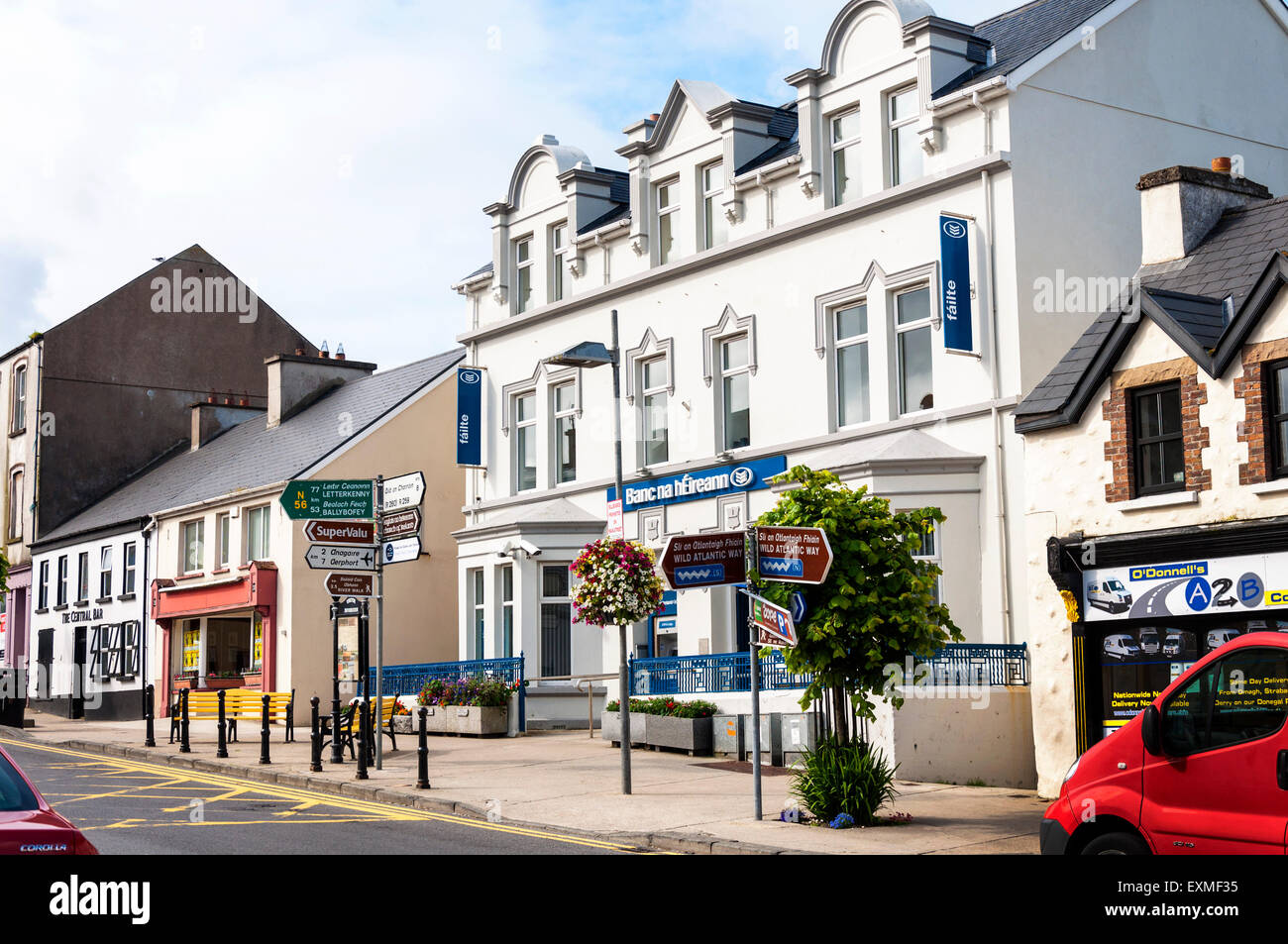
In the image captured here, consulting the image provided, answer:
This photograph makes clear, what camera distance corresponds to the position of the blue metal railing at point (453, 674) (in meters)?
27.7

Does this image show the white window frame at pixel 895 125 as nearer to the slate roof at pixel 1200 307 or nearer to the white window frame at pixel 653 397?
the slate roof at pixel 1200 307

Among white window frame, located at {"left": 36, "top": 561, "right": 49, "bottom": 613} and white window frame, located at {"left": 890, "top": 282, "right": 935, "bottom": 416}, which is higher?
white window frame, located at {"left": 890, "top": 282, "right": 935, "bottom": 416}

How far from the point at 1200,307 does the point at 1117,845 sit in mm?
9608

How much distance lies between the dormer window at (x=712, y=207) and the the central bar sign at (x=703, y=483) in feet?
15.0

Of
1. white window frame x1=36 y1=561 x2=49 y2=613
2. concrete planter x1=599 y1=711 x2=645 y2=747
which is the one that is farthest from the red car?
white window frame x1=36 y1=561 x2=49 y2=613

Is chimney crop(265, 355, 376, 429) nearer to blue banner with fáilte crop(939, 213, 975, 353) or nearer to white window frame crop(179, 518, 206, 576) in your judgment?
white window frame crop(179, 518, 206, 576)

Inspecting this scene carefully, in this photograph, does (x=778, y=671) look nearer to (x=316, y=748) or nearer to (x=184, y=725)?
(x=316, y=748)

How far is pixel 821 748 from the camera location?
14.7 m

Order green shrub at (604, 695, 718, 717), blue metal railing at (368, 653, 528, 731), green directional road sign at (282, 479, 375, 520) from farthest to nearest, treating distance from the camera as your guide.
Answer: blue metal railing at (368, 653, 528, 731)
green shrub at (604, 695, 718, 717)
green directional road sign at (282, 479, 375, 520)

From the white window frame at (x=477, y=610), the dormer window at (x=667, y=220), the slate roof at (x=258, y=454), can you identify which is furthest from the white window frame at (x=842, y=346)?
the slate roof at (x=258, y=454)

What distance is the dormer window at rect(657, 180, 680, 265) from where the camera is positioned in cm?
2831

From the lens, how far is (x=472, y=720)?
27.2 metres

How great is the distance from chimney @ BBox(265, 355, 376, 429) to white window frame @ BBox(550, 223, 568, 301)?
13.9 m
